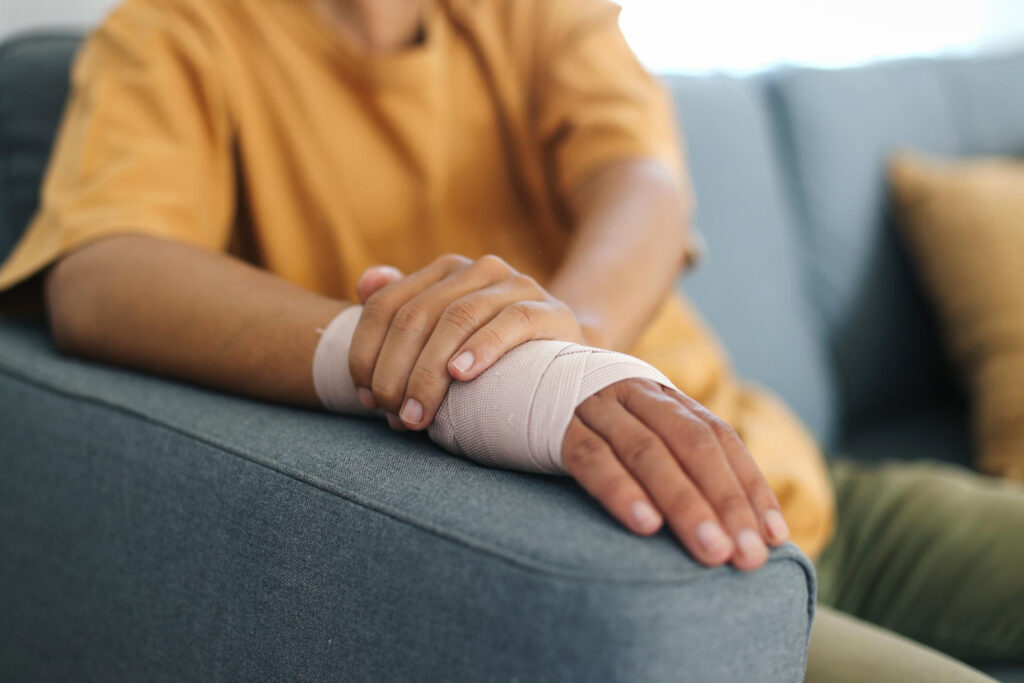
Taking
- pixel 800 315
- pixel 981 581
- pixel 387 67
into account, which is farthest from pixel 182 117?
pixel 800 315

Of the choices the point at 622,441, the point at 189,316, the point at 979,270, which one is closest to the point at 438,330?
the point at 622,441

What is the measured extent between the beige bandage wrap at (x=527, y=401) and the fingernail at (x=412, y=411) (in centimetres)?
1

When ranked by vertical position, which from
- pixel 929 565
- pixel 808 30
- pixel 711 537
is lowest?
pixel 929 565

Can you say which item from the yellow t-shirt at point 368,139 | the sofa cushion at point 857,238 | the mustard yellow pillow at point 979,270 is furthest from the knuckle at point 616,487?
the sofa cushion at point 857,238

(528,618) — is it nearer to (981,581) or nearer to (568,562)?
(568,562)

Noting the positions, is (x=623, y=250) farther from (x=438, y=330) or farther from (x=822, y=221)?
(x=822, y=221)

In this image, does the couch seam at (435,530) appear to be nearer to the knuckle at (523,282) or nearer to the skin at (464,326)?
the skin at (464,326)

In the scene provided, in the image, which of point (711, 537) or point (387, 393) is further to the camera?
point (387, 393)

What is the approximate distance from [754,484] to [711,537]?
0.17 ft

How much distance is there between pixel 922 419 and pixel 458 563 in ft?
3.84

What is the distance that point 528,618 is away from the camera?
39 cm

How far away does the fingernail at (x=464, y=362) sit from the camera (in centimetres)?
49

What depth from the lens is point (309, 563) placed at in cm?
47

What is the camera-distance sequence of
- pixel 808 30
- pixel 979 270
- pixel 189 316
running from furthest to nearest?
pixel 808 30 → pixel 979 270 → pixel 189 316
